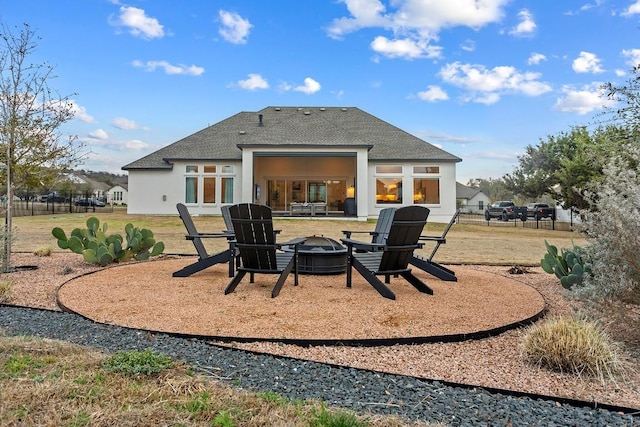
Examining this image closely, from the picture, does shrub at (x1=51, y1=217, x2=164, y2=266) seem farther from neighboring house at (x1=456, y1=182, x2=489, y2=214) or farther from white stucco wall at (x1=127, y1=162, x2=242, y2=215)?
neighboring house at (x1=456, y1=182, x2=489, y2=214)

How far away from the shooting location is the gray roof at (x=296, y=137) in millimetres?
20734

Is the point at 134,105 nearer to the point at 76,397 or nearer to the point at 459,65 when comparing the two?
the point at 459,65

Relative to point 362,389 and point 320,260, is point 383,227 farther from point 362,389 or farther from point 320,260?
point 362,389

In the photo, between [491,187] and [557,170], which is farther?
[491,187]

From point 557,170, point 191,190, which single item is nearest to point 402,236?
point 191,190

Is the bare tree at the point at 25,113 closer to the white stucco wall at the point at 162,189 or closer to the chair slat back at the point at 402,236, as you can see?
the chair slat back at the point at 402,236

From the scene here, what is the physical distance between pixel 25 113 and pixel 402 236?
259 inches

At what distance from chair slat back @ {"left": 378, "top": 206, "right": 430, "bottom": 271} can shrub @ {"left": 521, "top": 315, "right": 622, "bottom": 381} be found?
6.60ft

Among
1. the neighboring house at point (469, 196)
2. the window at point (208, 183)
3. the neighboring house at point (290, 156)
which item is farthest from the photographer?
the neighboring house at point (469, 196)

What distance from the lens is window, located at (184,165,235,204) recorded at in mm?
21766

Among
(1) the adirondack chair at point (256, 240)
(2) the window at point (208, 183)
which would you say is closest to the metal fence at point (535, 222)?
(2) the window at point (208, 183)

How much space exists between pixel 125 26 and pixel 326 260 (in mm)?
11490

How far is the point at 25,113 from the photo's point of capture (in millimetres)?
6723

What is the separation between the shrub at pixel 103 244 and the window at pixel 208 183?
14.5 metres
